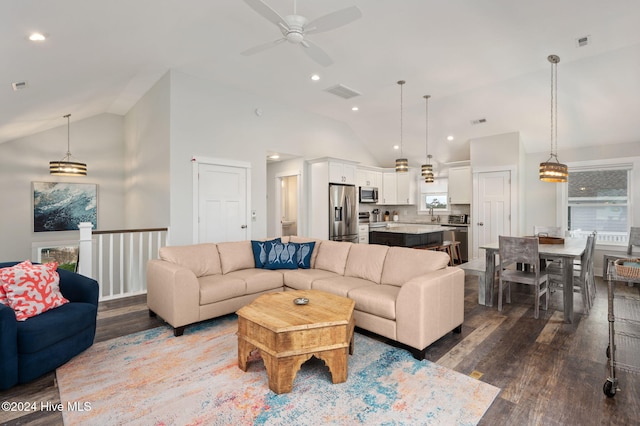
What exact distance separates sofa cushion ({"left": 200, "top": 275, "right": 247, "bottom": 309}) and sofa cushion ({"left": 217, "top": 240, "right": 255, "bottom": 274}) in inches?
11.1

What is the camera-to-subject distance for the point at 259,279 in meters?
3.82

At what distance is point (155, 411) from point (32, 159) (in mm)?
6257

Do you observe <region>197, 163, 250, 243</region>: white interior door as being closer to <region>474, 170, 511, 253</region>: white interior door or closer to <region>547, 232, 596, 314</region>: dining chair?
<region>547, 232, 596, 314</region>: dining chair

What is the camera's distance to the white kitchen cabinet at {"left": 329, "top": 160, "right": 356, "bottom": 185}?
674 cm

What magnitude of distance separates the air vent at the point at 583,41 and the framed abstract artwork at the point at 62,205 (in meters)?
8.37

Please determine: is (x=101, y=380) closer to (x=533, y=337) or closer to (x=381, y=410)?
(x=381, y=410)

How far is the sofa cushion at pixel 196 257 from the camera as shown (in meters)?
3.74

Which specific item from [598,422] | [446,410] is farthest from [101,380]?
[598,422]

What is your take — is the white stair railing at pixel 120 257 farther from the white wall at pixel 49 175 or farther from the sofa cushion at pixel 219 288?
the sofa cushion at pixel 219 288

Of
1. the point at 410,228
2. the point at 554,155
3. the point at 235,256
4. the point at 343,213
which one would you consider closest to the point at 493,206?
the point at 410,228

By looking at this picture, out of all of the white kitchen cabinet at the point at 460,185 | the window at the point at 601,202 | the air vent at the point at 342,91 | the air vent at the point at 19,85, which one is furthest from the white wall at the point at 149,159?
the window at the point at 601,202

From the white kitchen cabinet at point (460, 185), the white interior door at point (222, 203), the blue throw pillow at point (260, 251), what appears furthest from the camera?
the white kitchen cabinet at point (460, 185)

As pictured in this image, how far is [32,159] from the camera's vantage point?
19.5ft

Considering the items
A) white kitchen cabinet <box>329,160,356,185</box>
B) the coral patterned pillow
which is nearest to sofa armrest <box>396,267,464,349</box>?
the coral patterned pillow
